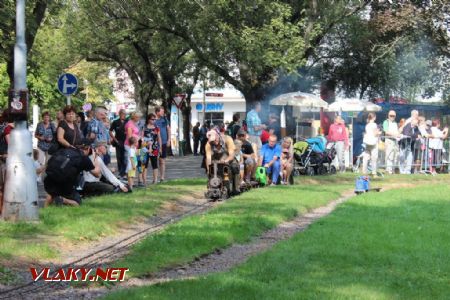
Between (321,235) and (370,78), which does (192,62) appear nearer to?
(370,78)

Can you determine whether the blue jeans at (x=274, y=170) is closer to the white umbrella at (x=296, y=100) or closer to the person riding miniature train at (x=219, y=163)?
the person riding miniature train at (x=219, y=163)

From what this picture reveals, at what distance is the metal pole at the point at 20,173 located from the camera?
37.4ft

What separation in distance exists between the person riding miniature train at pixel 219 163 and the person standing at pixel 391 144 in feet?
30.6

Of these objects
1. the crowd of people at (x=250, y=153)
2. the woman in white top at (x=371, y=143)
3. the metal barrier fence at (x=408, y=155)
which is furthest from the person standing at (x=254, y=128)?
the metal barrier fence at (x=408, y=155)

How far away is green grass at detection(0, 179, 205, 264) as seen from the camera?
376 inches

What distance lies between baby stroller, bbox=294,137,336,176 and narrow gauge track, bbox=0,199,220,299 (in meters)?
10.1

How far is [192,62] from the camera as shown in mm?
41500

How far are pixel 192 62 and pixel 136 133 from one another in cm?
2411

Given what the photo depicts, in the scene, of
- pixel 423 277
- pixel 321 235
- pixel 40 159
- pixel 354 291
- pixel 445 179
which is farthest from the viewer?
pixel 445 179

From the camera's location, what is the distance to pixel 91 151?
14.7m

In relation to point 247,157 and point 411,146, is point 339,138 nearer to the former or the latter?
point 411,146

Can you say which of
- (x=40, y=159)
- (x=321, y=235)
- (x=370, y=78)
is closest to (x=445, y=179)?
(x=40, y=159)

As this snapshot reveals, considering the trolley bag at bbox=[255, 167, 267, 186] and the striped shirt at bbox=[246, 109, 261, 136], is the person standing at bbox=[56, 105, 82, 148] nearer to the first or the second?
the trolley bag at bbox=[255, 167, 267, 186]

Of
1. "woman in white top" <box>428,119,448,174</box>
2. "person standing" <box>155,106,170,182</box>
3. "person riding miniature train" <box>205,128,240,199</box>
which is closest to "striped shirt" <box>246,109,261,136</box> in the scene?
"person standing" <box>155,106,170,182</box>
